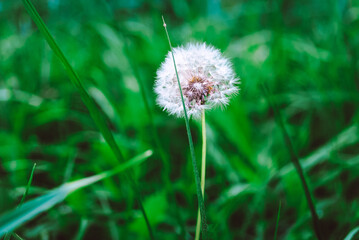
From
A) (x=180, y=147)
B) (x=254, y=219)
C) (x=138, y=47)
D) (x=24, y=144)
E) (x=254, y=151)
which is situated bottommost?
(x=254, y=219)

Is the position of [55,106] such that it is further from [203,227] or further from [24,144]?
[203,227]

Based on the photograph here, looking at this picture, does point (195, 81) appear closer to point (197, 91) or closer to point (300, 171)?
point (197, 91)

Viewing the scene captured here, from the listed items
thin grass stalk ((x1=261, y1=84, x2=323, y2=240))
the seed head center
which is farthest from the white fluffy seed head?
thin grass stalk ((x1=261, y1=84, x2=323, y2=240))

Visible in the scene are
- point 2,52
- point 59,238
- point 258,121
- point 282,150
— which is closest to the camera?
point 59,238

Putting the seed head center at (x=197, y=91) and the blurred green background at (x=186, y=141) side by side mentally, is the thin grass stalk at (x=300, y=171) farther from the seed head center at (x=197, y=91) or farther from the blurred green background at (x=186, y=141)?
the blurred green background at (x=186, y=141)

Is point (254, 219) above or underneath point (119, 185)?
underneath

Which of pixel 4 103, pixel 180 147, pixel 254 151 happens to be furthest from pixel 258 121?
pixel 4 103
